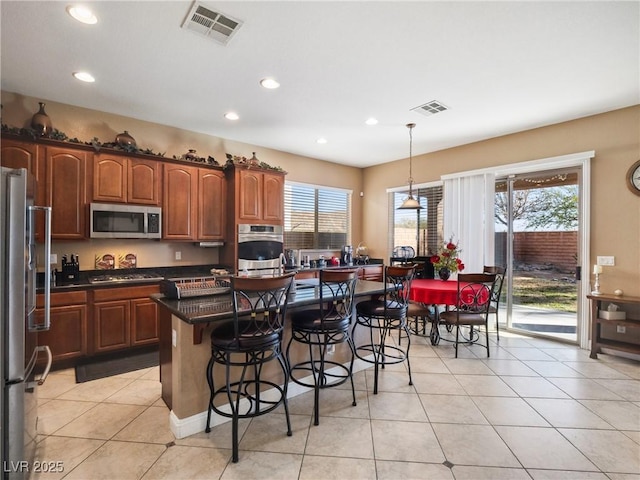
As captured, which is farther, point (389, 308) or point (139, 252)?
point (139, 252)

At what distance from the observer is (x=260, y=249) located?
15.4 feet

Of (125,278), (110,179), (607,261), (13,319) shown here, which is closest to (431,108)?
(607,261)

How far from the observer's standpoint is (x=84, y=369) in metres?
3.28

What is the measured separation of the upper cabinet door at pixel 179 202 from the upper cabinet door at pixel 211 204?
8 cm

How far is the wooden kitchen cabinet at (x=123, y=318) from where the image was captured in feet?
11.2

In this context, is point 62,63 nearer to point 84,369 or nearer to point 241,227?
point 241,227

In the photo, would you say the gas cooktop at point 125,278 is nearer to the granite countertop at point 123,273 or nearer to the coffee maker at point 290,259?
the granite countertop at point 123,273

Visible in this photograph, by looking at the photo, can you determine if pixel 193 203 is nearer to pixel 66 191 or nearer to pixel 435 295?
pixel 66 191

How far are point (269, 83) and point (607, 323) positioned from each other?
15.4ft

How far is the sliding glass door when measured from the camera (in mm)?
4285

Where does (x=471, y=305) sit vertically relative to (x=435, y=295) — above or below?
below

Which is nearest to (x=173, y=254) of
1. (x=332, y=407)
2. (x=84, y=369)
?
(x=84, y=369)

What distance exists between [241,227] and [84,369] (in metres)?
2.37

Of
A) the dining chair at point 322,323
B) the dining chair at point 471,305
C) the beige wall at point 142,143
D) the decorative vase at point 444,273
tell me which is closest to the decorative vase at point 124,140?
the beige wall at point 142,143
